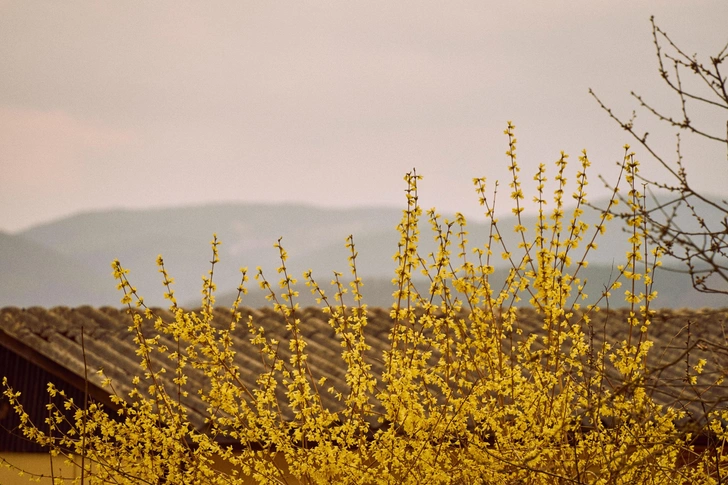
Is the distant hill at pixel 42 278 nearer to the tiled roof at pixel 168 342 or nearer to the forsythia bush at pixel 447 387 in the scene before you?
the tiled roof at pixel 168 342

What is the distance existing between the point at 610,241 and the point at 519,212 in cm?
11312

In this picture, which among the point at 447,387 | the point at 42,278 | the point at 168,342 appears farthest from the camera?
the point at 42,278

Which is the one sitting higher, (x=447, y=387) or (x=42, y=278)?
(x=447, y=387)

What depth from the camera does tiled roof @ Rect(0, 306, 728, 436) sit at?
9.02m

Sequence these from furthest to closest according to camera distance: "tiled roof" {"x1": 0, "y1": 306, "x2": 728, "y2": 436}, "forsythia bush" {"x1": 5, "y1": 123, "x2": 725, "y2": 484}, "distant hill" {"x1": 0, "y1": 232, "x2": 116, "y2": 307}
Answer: "distant hill" {"x1": 0, "y1": 232, "x2": 116, "y2": 307}, "tiled roof" {"x1": 0, "y1": 306, "x2": 728, "y2": 436}, "forsythia bush" {"x1": 5, "y1": 123, "x2": 725, "y2": 484}

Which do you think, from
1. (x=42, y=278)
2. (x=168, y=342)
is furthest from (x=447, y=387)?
(x=42, y=278)

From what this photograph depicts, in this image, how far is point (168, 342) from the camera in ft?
32.3

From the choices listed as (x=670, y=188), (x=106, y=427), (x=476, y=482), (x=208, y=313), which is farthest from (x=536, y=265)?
(x=106, y=427)

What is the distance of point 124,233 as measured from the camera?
150750 millimetres

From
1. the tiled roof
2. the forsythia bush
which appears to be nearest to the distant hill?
the tiled roof

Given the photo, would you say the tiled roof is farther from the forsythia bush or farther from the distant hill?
the distant hill

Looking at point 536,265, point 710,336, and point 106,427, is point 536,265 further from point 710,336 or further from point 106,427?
point 710,336

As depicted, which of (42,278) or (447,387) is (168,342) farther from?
(42,278)

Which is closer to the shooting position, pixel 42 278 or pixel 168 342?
pixel 168 342
